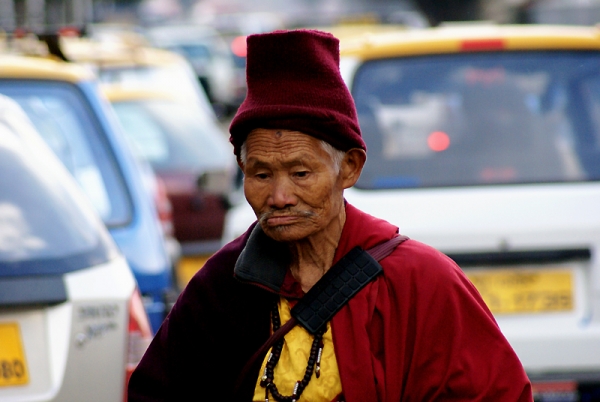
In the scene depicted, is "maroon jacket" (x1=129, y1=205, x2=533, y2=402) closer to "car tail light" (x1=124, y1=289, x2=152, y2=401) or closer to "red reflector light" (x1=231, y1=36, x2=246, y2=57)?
"car tail light" (x1=124, y1=289, x2=152, y2=401)

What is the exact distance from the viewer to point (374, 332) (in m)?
2.37

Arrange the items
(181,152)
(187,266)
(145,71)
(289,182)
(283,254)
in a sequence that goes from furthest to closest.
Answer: (145,71) → (181,152) → (187,266) → (283,254) → (289,182)

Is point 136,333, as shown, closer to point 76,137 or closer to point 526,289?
point 526,289

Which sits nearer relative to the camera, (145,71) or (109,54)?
(109,54)

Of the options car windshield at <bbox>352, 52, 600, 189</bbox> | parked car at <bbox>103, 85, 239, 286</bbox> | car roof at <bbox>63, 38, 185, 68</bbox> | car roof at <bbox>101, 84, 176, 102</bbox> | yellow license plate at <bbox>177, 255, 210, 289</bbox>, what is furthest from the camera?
car roof at <bbox>101, 84, 176, 102</bbox>

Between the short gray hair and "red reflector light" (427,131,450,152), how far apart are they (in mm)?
2559

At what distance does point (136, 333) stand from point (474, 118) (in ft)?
7.09

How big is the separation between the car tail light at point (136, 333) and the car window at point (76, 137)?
1.56m

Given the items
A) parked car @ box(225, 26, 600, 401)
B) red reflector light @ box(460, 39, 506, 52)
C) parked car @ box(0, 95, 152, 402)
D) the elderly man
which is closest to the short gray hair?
the elderly man

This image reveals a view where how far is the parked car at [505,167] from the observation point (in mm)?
4629

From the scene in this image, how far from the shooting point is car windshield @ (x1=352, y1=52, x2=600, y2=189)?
4965mm

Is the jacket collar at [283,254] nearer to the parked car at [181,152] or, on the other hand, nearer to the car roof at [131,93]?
the parked car at [181,152]

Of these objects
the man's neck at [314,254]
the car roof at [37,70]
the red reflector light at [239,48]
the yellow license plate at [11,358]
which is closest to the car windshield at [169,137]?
the car roof at [37,70]

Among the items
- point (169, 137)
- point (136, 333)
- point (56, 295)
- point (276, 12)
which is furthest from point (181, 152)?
point (276, 12)
